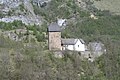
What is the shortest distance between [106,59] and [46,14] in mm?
42728

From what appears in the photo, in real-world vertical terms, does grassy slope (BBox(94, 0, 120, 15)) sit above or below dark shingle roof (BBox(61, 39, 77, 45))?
above

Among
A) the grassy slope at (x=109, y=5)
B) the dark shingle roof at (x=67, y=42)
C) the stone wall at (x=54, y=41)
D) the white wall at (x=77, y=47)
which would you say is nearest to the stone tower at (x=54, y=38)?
the stone wall at (x=54, y=41)

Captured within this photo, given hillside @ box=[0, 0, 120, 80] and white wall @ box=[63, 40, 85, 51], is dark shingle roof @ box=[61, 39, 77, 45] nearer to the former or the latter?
white wall @ box=[63, 40, 85, 51]

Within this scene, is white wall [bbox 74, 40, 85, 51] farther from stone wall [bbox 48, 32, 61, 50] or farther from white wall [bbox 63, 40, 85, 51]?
stone wall [bbox 48, 32, 61, 50]

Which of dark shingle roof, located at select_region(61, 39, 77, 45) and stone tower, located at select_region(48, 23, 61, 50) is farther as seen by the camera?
dark shingle roof, located at select_region(61, 39, 77, 45)

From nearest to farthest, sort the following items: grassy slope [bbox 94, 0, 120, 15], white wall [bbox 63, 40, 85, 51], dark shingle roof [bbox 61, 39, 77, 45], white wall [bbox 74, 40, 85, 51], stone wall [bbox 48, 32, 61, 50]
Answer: stone wall [bbox 48, 32, 61, 50], dark shingle roof [bbox 61, 39, 77, 45], white wall [bbox 63, 40, 85, 51], white wall [bbox 74, 40, 85, 51], grassy slope [bbox 94, 0, 120, 15]

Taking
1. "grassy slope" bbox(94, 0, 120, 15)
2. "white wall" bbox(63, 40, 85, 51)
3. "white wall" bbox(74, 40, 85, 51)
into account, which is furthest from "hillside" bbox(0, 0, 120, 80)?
"grassy slope" bbox(94, 0, 120, 15)

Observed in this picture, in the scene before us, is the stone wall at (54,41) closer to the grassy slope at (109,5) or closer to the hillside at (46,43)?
the hillside at (46,43)

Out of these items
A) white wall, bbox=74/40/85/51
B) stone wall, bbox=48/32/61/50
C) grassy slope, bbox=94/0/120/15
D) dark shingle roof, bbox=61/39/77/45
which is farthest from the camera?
grassy slope, bbox=94/0/120/15

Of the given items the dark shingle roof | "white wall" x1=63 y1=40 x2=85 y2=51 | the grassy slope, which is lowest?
"white wall" x1=63 y1=40 x2=85 y2=51

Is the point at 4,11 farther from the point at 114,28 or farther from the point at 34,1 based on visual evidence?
the point at 114,28

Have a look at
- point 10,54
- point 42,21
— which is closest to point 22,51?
point 10,54

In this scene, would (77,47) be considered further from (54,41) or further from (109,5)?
(109,5)

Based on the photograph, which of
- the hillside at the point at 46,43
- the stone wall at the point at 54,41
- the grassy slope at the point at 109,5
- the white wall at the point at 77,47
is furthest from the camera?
the grassy slope at the point at 109,5
